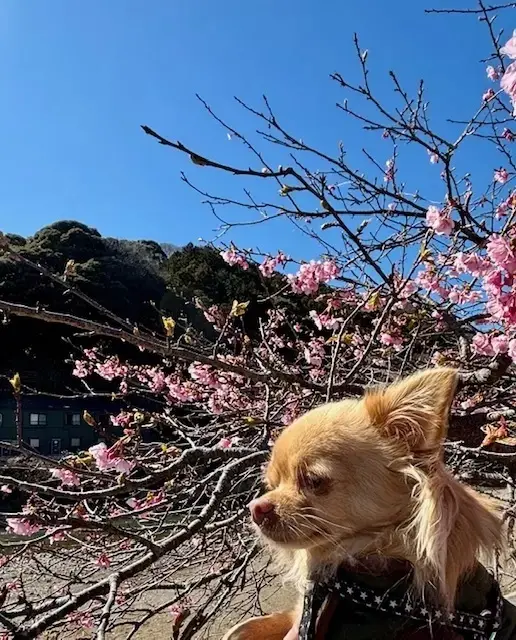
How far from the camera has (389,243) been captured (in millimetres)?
3842

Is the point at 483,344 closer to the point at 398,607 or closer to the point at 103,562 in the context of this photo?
the point at 398,607

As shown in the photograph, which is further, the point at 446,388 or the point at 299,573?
the point at 299,573

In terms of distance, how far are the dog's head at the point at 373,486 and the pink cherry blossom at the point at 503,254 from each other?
0.62m

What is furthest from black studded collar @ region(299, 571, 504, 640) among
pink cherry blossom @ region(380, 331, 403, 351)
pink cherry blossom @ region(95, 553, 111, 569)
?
pink cherry blossom @ region(380, 331, 403, 351)

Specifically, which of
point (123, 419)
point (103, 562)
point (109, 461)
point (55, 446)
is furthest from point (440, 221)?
point (55, 446)

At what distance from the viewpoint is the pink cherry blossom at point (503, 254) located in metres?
2.10

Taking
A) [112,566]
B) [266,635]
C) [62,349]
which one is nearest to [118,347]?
[62,349]

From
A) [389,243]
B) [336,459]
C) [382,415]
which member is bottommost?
[336,459]

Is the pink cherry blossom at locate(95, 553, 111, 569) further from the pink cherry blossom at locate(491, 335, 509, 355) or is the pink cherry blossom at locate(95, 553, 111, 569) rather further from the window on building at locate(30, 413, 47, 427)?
the window on building at locate(30, 413, 47, 427)

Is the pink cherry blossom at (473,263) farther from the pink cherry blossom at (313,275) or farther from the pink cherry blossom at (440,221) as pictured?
the pink cherry blossom at (313,275)

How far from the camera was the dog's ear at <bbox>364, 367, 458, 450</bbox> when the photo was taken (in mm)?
1663

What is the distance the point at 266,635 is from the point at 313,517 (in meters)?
0.57

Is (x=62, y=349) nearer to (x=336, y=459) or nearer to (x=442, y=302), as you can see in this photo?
(x=442, y=302)

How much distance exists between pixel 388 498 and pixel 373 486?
6 cm
